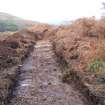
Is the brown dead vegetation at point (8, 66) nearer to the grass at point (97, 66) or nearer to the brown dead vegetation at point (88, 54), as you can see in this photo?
the brown dead vegetation at point (88, 54)

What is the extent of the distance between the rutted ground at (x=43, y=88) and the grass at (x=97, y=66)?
122 centimetres

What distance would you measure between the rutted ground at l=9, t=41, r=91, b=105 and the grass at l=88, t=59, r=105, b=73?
1219mm

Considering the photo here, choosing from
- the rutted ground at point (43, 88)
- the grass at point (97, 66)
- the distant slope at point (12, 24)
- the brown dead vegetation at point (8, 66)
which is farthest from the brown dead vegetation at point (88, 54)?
the distant slope at point (12, 24)

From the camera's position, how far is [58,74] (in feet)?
61.0

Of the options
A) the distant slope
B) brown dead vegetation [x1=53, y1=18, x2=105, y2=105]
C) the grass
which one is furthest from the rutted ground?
the distant slope

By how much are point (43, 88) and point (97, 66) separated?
8.00 ft

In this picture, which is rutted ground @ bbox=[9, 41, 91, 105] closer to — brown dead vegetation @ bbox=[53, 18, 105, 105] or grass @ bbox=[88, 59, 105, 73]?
brown dead vegetation @ bbox=[53, 18, 105, 105]

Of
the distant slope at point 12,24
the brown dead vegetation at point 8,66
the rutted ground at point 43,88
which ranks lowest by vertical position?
the distant slope at point 12,24

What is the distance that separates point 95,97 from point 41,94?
2.66m

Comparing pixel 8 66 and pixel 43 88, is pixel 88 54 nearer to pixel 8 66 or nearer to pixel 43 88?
pixel 43 88

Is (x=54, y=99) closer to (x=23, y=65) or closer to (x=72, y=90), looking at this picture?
(x=72, y=90)

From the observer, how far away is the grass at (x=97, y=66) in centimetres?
1549

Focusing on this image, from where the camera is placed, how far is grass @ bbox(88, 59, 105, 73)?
1549 cm

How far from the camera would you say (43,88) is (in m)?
15.7
